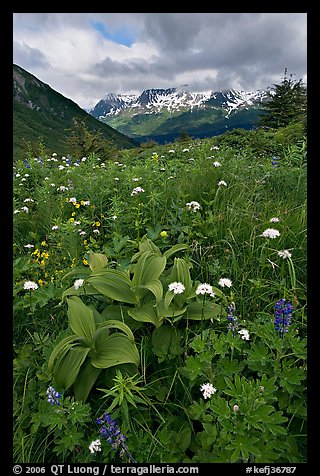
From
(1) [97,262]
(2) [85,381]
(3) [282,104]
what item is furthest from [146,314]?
(3) [282,104]

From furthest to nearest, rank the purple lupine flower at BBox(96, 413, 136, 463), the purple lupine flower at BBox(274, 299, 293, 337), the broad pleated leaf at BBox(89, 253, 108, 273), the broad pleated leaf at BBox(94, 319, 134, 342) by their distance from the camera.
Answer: the broad pleated leaf at BBox(89, 253, 108, 273) → the broad pleated leaf at BBox(94, 319, 134, 342) → the purple lupine flower at BBox(274, 299, 293, 337) → the purple lupine flower at BBox(96, 413, 136, 463)

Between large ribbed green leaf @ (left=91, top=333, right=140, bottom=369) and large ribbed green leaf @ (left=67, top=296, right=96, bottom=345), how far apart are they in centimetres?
11

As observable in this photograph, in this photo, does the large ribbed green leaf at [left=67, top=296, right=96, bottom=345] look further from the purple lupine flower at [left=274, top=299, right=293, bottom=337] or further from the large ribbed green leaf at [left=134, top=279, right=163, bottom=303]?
the purple lupine flower at [left=274, top=299, right=293, bottom=337]

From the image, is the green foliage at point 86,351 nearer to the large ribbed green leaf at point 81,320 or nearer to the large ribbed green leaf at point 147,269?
the large ribbed green leaf at point 81,320

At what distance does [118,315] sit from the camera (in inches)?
90.3

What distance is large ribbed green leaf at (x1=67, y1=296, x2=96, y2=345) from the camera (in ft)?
6.45

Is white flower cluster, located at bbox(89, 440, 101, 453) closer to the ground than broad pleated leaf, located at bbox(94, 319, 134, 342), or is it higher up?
closer to the ground

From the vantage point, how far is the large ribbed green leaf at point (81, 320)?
197 cm

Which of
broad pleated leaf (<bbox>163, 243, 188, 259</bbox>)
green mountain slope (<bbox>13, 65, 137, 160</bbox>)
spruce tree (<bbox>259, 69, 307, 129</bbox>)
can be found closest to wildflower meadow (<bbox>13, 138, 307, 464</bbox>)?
broad pleated leaf (<bbox>163, 243, 188, 259</bbox>)

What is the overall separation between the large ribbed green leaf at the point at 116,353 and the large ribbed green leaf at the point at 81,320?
0.37 feet

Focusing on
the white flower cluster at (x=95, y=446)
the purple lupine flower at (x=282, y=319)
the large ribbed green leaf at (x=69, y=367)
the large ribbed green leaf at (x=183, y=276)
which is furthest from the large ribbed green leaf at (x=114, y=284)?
the purple lupine flower at (x=282, y=319)

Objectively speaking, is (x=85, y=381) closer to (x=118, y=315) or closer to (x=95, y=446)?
(x=95, y=446)

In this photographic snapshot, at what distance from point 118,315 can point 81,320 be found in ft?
1.20
